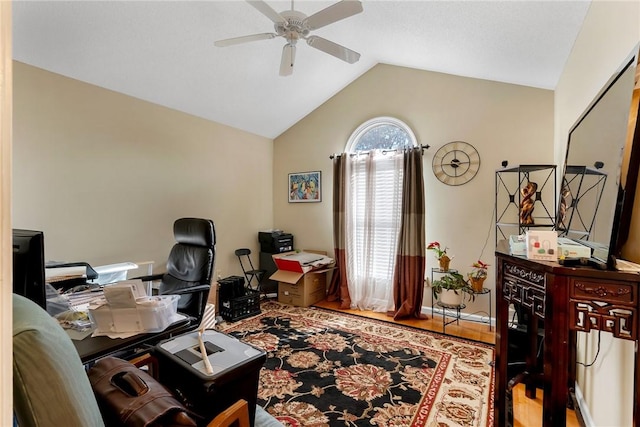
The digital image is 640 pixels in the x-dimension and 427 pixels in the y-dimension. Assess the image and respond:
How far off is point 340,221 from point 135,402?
128 inches

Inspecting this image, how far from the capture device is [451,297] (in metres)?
3.04

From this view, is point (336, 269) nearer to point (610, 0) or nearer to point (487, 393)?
point (487, 393)

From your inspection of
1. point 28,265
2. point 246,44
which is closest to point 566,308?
point 28,265

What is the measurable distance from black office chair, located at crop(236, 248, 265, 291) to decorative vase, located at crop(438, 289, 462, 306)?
237 cm

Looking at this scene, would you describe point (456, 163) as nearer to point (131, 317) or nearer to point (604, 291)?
point (604, 291)

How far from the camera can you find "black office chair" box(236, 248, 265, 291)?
4152 mm

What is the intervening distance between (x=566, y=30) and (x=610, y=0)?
2.17ft

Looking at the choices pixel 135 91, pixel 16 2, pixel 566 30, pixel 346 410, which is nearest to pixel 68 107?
pixel 135 91

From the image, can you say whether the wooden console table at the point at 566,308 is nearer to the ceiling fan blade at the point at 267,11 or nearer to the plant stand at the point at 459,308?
the plant stand at the point at 459,308

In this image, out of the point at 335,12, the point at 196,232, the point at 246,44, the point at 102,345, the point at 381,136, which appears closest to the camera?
the point at 102,345

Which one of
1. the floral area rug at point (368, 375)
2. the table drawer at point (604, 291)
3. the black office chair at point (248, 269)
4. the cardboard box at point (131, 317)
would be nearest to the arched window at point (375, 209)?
the floral area rug at point (368, 375)

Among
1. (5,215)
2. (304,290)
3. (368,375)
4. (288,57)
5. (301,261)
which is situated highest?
(288,57)

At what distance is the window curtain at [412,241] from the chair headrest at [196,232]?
2.17 metres

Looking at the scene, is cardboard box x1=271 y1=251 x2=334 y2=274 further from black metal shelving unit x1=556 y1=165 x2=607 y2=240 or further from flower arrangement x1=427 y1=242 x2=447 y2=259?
black metal shelving unit x1=556 y1=165 x2=607 y2=240
